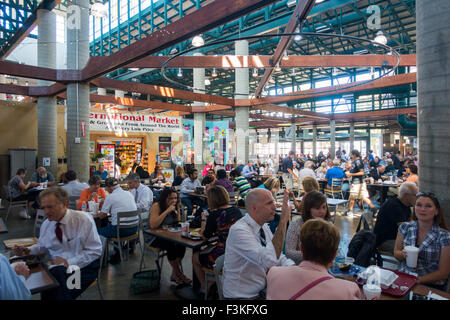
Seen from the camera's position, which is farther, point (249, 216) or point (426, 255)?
point (426, 255)

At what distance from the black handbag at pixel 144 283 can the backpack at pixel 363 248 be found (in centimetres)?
238

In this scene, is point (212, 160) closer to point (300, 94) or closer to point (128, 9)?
point (300, 94)

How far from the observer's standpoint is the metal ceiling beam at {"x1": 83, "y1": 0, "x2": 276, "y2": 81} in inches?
146

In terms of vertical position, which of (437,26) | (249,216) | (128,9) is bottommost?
(249,216)

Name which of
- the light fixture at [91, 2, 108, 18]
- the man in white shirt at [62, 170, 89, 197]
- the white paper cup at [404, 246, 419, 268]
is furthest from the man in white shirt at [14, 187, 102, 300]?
the light fixture at [91, 2, 108, 18]

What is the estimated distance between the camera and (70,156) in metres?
7.91

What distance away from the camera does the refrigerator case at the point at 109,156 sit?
13.9 meters

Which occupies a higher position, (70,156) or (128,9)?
(128,9)

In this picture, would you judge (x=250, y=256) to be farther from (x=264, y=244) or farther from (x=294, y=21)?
(x=294, y=21)

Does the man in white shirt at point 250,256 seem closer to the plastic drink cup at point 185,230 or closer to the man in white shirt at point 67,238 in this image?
the plastic drink cup at point 185,230

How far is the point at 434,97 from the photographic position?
8.79 feet

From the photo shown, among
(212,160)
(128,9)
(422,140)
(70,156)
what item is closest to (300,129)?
(212,160)
